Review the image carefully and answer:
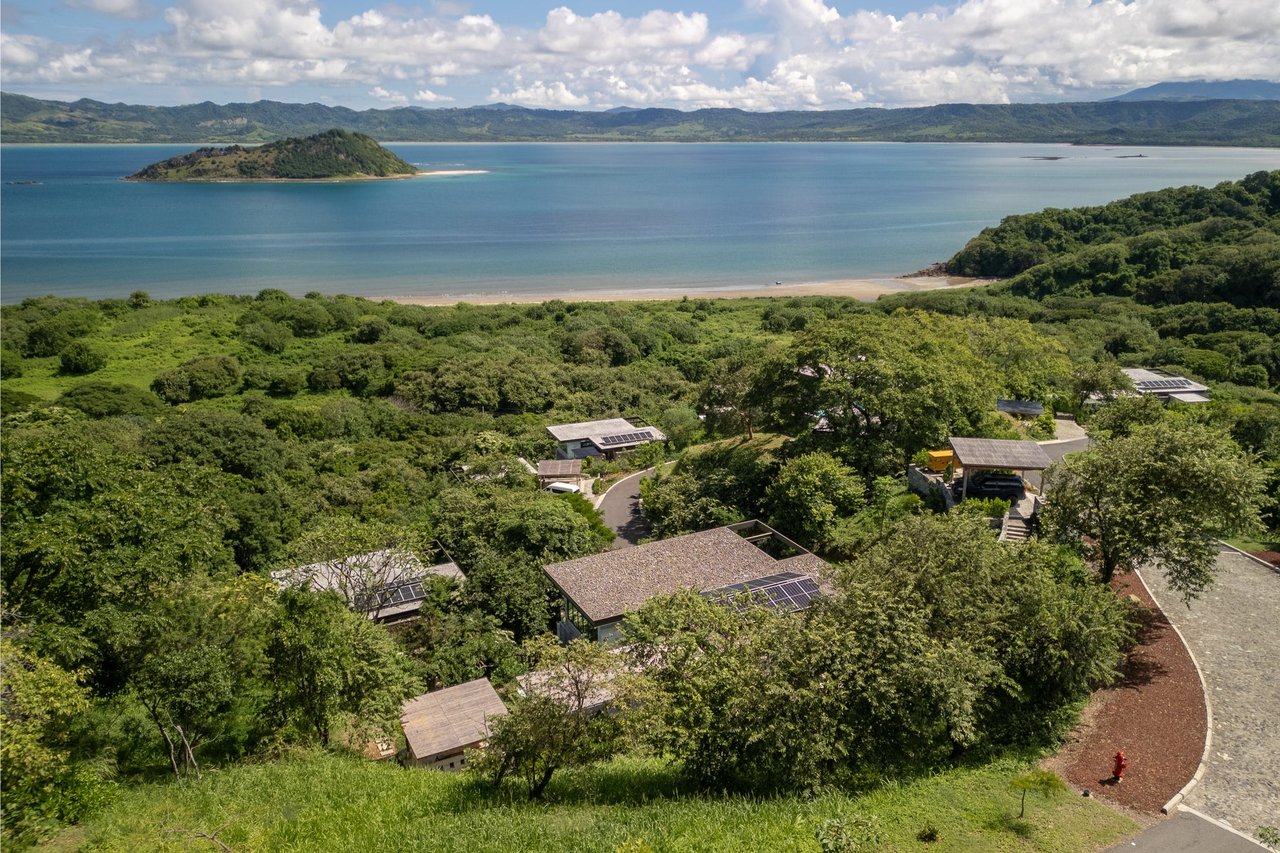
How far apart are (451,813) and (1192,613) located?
644 inches

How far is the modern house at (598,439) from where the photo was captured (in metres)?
36.8

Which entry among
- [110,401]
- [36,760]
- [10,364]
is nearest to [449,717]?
[36,760]

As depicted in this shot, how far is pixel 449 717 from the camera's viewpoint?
1708cm

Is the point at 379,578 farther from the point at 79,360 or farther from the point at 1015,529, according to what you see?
the point at 79,360

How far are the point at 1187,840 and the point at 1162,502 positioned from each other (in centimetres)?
693

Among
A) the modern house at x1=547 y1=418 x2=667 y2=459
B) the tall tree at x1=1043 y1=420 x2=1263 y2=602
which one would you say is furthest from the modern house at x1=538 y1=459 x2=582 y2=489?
the tall tree at x1=1043 y1=420 x2=1263 y2=602

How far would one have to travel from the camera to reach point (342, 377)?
2000 inches

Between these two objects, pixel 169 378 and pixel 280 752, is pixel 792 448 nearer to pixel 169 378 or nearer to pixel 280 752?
pixel 280 752

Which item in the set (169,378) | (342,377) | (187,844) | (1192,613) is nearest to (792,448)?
(1192,613)

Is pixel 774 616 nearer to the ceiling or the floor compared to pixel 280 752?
nearer to the ceiling

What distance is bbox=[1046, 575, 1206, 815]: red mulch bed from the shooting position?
13000 millimetres

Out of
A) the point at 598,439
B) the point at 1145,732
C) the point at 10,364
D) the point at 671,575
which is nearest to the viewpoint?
the point at 1145,732

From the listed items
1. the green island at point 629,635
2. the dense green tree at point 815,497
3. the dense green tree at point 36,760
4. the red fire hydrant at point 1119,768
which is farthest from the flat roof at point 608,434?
the dense green tree at point 36,760

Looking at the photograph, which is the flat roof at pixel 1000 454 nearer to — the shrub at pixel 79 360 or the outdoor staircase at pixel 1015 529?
the outdoor staircase at pixel 1015 529
